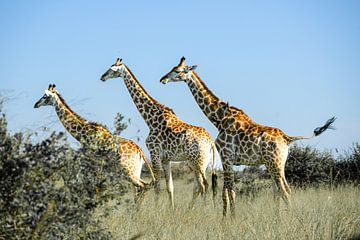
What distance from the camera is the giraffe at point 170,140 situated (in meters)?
12.0

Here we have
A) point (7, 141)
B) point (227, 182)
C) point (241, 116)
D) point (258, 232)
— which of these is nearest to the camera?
point (7, 141)

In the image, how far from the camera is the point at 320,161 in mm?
16531

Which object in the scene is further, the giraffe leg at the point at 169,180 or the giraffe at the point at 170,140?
the giraffe at the point at 170,140

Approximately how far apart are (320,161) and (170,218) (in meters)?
8.40

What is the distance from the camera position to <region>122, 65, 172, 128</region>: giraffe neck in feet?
42.0

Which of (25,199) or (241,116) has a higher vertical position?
(241,116)

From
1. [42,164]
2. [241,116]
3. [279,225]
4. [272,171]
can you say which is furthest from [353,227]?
[42,164]

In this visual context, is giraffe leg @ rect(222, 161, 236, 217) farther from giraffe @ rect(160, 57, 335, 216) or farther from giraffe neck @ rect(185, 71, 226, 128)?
giraffe neck @ rect(185, 71, 226, 128)

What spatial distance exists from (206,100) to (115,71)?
2546mm

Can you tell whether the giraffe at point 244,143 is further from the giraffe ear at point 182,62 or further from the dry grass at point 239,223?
the giraffe ear at point 182,62

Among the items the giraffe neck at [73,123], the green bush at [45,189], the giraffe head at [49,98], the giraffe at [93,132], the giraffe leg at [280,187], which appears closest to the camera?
the green bush at [45,189]

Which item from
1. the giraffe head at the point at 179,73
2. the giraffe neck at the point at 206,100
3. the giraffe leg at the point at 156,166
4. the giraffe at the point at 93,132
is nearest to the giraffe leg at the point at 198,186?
the giraffe leg at the point at 156,166

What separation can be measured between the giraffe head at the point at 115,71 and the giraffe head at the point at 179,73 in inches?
53.3

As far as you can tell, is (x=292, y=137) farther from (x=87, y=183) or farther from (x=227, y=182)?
(x=87, y=183)
